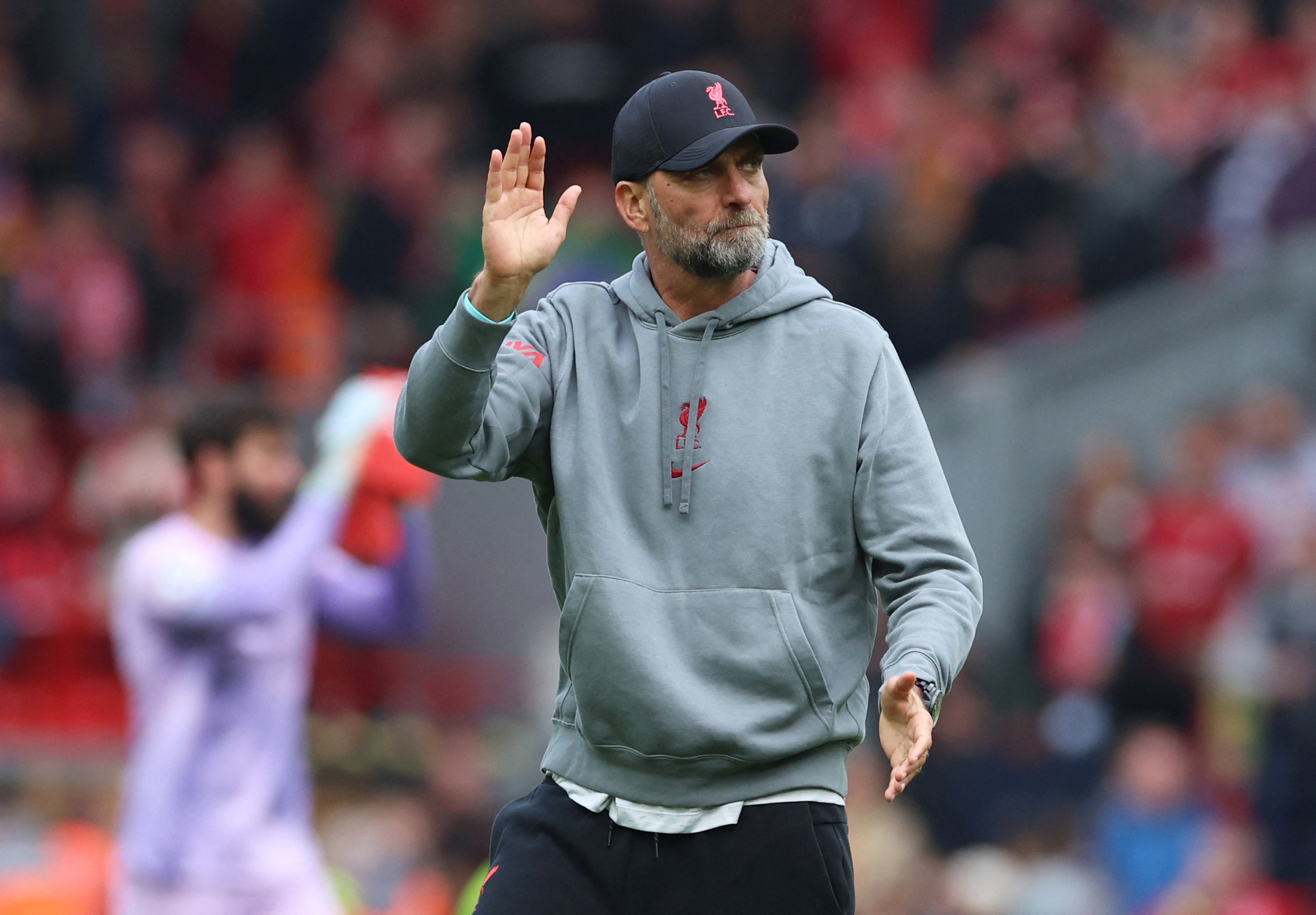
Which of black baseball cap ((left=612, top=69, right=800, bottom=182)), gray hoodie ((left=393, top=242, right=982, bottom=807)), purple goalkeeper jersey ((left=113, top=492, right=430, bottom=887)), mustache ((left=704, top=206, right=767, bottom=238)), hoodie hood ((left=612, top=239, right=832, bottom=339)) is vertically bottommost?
purple goalkeeper jersey ((left=113, top=492, right=430, bottom=887))

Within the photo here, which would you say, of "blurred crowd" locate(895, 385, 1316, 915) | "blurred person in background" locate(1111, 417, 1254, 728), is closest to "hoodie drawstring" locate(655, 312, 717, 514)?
"blurred crowd" locate(895, 385, 1316, 915)

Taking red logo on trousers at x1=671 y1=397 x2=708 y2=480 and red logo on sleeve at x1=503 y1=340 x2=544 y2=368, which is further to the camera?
red logo on sleeve at x1=503 y1=340 x2=544 y2=368

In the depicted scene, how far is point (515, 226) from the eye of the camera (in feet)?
12.4

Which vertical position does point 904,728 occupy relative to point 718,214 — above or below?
below

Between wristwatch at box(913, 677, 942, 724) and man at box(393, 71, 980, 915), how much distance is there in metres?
0.03

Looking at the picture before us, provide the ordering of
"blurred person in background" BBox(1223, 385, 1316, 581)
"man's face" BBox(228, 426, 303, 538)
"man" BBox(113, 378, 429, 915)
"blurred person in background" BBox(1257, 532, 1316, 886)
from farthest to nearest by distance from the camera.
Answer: "blurred person in background" BBox(1223, 385, 1316, 581)
"blurred person in background" BBox(1257, 532, 1316, 886)
"man's face" BBox(228, 426, 303, 538)
"man" BBox(113, 378, 429, 915)

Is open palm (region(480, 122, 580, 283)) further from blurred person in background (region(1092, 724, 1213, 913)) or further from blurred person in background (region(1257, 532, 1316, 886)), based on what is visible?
blurred person in background (region(1092, 724, 1213, 913))

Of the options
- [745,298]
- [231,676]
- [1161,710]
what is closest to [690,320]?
[745,298]

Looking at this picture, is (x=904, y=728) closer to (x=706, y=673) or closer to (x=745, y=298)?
(x=706, y=673)

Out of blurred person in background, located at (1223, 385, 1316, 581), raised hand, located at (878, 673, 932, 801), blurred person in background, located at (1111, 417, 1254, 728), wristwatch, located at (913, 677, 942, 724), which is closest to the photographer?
raised hand, located at (878, 673, 932, 801)

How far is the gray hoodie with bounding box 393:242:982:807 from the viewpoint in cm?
371

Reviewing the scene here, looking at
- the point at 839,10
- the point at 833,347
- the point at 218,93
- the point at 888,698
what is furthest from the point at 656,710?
the point at 218,93

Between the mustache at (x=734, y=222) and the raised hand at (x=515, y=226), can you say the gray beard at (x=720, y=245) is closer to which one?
the mustache at (x=734, y=222)

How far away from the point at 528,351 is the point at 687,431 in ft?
1.19
